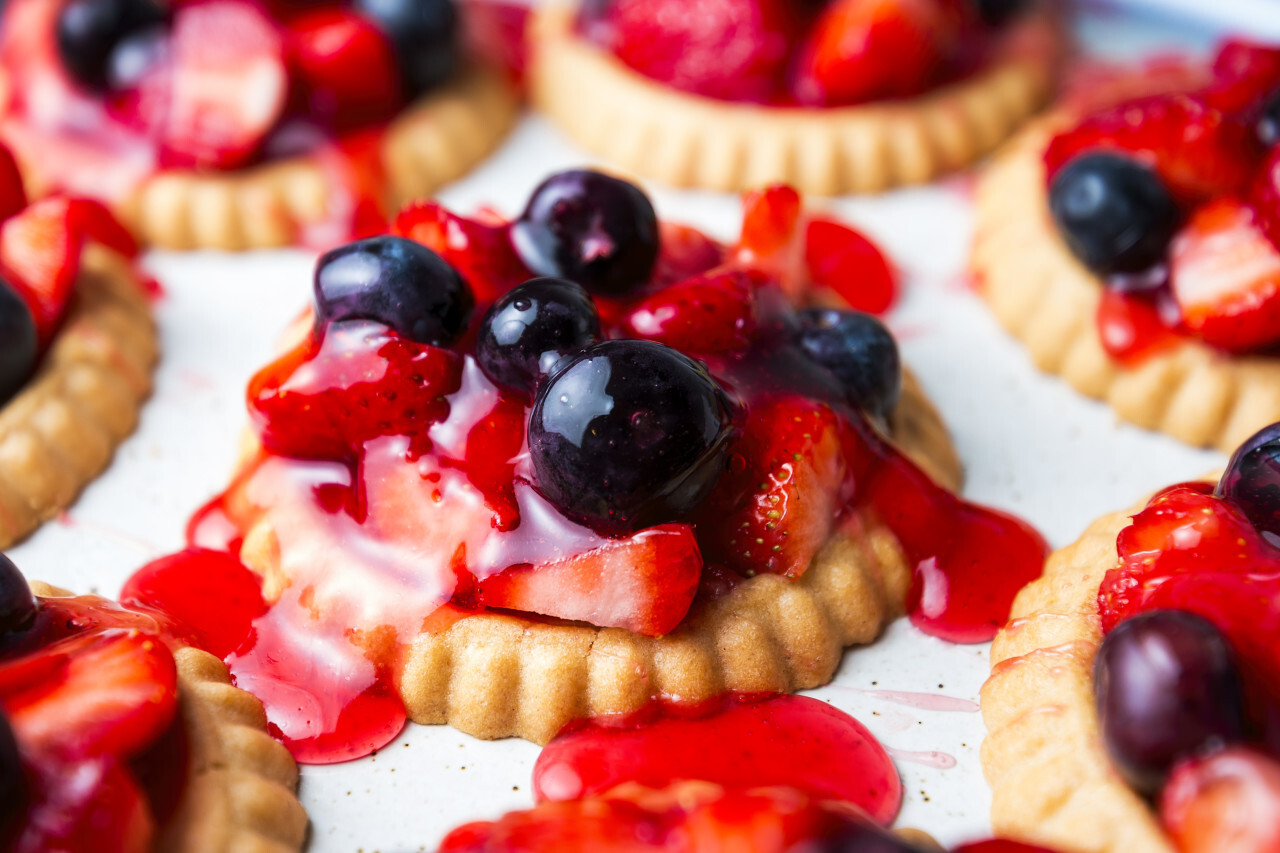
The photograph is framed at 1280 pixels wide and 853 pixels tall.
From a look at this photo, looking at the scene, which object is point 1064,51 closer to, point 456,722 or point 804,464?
point 804,464

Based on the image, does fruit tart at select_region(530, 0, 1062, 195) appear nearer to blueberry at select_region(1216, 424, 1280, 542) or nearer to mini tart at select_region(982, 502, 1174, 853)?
mini tart at select_region(982, 502, 1174, 853)

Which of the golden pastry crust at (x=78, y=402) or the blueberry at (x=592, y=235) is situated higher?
the blueberry at (x=592, y=235)

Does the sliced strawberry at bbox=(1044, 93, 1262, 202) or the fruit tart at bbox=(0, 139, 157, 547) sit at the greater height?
the sliced strawberry at bbox=(1044, 93, 1262, 202)

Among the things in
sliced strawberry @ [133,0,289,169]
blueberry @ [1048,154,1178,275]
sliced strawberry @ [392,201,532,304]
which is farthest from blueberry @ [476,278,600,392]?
sliced strawberry @ [133,0,289,169]

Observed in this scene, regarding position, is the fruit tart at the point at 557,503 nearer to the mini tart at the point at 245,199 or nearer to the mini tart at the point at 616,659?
the mini tart at the point at 616,659

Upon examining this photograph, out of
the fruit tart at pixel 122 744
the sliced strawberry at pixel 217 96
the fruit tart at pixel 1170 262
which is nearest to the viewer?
the fruit tart at pixel 122 744

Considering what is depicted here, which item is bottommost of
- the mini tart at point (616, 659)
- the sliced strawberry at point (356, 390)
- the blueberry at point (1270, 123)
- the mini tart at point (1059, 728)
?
the mini tart at point (616, 659)

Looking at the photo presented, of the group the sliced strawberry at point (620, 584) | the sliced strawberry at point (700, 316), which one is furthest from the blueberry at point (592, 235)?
the sliced strawberry at point (620, 584)
